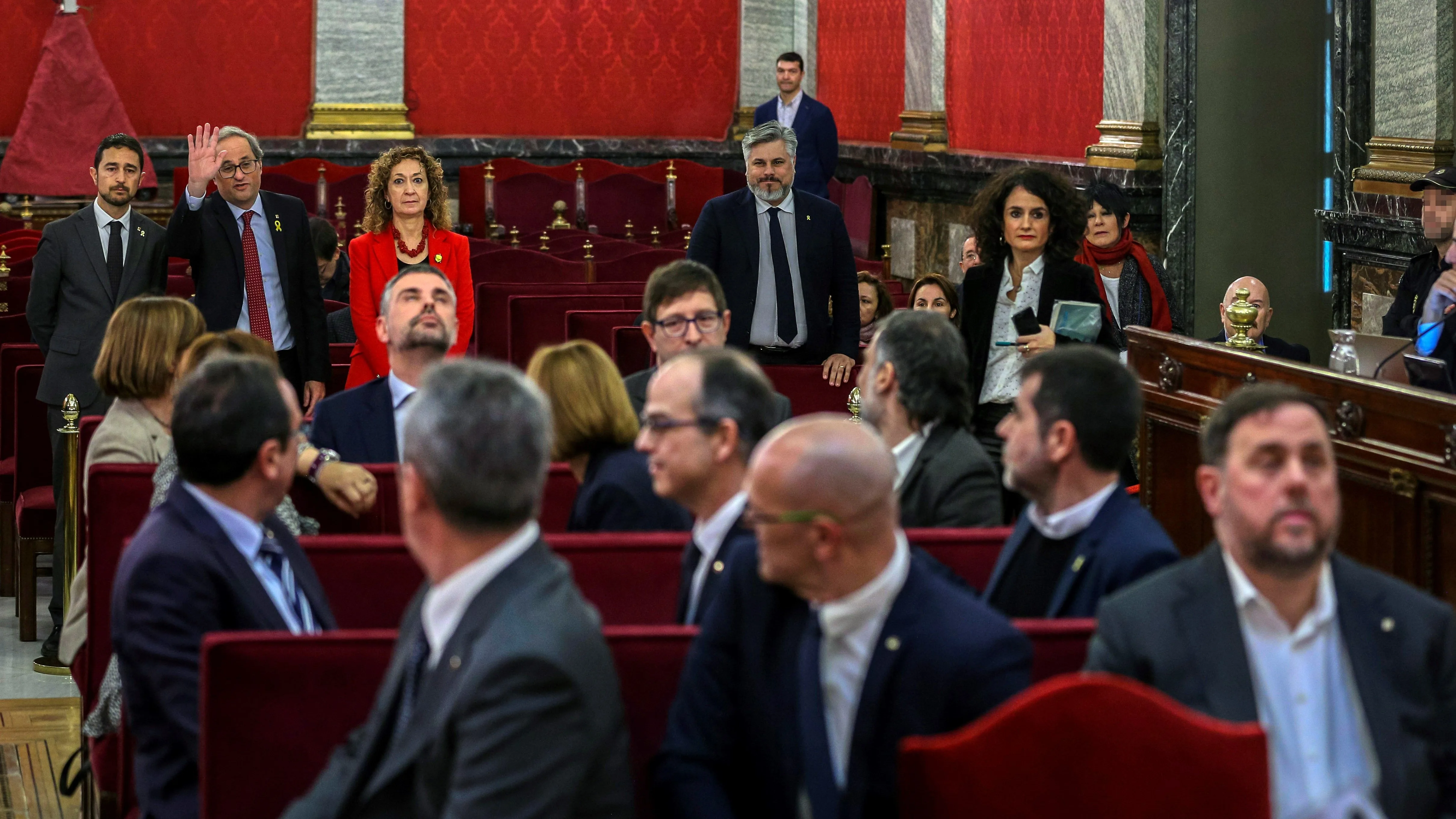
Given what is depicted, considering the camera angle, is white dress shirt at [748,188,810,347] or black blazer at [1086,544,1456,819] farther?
white dress shirt at [748,188,810,347]

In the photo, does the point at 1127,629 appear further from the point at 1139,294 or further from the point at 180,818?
the point at 1139,294

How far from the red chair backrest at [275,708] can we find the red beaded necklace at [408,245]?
313cm

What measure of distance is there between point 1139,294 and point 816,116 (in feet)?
15.3

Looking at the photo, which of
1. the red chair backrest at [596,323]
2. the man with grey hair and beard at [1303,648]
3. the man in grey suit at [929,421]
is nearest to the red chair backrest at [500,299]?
the red chair backrest at [596,323]

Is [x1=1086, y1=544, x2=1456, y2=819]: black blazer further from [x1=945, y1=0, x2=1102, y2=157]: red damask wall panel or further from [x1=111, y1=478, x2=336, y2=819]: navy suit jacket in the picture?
[x1=945, y1=0, x2=1102, y2=157]: red damask wall panel

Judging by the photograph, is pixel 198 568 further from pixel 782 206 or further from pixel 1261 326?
pixel 1261 326

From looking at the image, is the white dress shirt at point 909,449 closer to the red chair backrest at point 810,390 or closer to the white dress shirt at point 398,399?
the white dress shirt at point 398,399

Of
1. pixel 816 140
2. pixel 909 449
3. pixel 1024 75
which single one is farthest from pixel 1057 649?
pixel 816 140

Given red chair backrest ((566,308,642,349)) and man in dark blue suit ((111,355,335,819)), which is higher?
red chair backrest ((566,308,642,349))

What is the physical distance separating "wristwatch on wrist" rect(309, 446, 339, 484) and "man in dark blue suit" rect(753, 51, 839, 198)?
21.7 ft

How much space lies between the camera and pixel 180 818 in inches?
95.3

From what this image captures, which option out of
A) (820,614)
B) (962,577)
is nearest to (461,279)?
(962,577)

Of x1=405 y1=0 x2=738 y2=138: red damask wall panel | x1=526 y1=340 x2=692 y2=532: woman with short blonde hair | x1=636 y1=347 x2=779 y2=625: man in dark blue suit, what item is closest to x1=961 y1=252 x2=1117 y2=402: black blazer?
x1=526 y1=340 x2=692 y2=532: woman with short blonde hair

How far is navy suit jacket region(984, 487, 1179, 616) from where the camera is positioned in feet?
8.20
